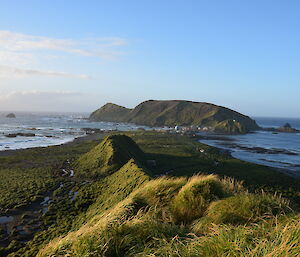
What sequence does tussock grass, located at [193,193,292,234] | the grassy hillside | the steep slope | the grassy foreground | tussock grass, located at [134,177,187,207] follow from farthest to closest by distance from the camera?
the steep slope
tussock grass, located at [134,177,187,207]
tussock grass, located at [193,193,292,234]
the grassy foreground
the grassy hillside

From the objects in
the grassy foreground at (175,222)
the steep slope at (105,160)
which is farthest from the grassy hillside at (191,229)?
the steep slope at (105,160)

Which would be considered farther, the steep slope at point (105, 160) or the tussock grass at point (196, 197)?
the steep slope at point (105, 160)

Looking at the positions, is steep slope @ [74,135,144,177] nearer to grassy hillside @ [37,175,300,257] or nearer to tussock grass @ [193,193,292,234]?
grassy hillside @ [37,175,300,257]

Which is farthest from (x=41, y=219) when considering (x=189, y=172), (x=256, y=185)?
(x=256, y=185)

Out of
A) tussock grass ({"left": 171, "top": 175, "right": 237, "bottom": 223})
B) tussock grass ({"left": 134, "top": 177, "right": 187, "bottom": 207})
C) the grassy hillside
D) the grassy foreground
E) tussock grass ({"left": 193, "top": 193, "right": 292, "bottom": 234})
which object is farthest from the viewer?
tussock grass ({"left": 134, "top": 177, "right": 187, "bottom": 207})

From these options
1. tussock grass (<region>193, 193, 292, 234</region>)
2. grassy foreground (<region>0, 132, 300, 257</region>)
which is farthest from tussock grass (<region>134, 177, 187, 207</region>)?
tussock grass (<region>193, 193, 292, 234</region>)

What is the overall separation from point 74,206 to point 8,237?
6.61 m

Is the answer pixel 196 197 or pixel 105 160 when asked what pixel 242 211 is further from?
pixel 105 160

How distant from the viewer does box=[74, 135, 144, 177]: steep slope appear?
3772cm

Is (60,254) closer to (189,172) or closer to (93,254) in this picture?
(93,254)

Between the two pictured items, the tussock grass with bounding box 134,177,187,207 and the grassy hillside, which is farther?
the tussock grass with bounding box 134,177,187,207

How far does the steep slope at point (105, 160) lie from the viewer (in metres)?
37.7

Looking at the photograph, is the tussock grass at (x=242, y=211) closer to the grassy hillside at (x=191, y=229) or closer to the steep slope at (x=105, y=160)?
the grassy hillside at (x=191, y=229)

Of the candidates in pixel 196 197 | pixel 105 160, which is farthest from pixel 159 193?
pixel 105 160
